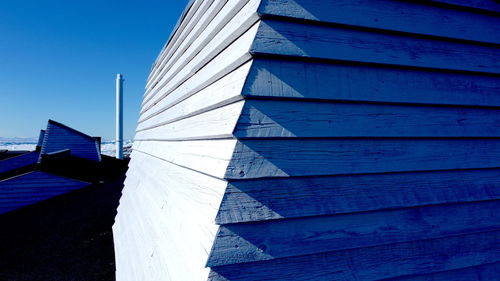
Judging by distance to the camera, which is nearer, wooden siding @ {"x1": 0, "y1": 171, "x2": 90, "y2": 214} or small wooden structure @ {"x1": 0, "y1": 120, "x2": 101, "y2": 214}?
wooden siding @ {"x1": 0, "y1": 171, "x2": 90, "y2": 214}

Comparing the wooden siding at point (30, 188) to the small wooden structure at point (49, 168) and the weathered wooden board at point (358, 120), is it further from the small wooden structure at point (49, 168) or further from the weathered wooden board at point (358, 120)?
the weathered wooden board at point (358, 120)

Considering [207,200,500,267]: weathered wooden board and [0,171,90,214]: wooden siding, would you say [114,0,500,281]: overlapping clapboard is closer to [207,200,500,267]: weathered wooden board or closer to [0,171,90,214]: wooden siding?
[207,200,500,267]: weathered wooden board

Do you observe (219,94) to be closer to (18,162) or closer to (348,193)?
(348,193)

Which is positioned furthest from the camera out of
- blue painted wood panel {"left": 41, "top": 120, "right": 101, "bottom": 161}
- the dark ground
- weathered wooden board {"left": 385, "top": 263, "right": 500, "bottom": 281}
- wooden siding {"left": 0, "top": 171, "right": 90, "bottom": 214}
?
blue painted wood panel {"left": 41, "top": 120, "right": 101, "bottom": 161}

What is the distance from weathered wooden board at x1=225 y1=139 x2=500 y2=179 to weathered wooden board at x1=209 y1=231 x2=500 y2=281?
16.8 inches

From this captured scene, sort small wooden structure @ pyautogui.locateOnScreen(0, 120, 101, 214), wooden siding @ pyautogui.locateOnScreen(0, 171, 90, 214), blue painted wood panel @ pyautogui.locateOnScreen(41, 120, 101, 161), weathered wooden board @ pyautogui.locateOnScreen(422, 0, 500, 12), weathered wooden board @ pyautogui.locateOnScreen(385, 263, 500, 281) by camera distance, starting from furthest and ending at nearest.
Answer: blue painted wood panel @ pyautogui.locateOnScreen(41, 120, 101, 161) < small wooden structure @ pyautogui.locateOnScreen(0, 120, 101, 214) < wooden siding @ pyautogui.locateOnScreen(0, 171, 90, 214) < weathered wooden board @ pyautogui.locateOnScreen(422, 0, 500, 12) < weathered wooden board @ pyautogui.locateOnScreen(385, 263, 500, 281)

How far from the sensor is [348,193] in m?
1.52

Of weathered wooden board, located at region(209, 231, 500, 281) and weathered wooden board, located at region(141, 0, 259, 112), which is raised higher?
weathered wooden board, located at region(141, 0, 259, 112)

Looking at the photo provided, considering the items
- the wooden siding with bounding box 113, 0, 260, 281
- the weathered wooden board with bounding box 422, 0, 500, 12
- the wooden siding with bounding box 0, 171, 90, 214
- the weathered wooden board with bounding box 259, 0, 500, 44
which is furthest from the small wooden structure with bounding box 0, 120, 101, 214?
the weathered wooden board with bounding box 422, 0, 500, 12

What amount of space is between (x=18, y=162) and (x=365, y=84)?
70.7ft

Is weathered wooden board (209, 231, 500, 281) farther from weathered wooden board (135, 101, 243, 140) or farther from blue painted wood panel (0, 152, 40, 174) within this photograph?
blue painted wood panel (0, 152, 40, 174)

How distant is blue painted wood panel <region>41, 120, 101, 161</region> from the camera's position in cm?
1666

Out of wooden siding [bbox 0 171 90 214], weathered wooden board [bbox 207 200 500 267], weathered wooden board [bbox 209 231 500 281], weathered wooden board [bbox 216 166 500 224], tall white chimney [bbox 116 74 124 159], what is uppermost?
tall white chimney [bbox 116 74 124 159]

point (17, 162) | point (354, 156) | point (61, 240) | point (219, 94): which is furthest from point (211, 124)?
point (17, 162)
